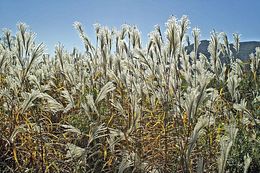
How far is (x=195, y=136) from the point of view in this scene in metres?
2.07

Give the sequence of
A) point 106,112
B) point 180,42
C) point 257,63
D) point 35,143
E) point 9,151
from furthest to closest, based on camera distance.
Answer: point 257,63 → point 106,112 → point 9,151 → point 35,143 → point 180,42

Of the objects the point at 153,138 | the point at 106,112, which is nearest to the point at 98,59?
the point at 106,112

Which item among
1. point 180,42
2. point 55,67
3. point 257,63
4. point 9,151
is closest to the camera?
point 180,42

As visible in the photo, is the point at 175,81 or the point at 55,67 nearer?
the point at 175,81

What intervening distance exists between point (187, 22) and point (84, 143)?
1489 mm

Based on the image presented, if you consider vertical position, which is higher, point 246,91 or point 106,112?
point 246,91

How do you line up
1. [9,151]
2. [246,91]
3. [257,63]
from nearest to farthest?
1. [9,151]
2. [257,63]
3. [246,91]

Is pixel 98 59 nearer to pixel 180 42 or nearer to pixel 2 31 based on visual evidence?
pixel 2 31

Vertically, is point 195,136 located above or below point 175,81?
below

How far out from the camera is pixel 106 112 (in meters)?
3.89

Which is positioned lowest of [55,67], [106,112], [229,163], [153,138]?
[229,163]

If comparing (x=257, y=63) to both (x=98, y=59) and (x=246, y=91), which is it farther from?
(x=98, y=59)

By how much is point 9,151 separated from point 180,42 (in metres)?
1.81

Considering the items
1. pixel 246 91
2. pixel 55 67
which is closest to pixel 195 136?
pixel 246 91
